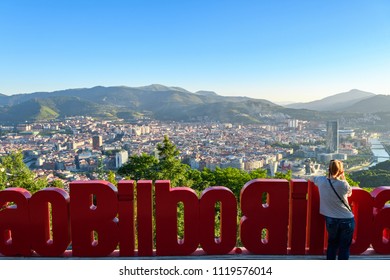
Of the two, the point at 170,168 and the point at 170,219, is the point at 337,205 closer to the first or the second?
the point at 170,219

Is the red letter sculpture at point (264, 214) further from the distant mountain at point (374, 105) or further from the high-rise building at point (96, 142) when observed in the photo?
the high-rise building at point (96, 142)

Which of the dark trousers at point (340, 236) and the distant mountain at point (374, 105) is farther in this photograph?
the distant mountain at point (374, 105)

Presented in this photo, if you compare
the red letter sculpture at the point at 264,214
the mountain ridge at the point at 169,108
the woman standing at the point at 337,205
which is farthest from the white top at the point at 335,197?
the mountain ridge at the point at 169,108

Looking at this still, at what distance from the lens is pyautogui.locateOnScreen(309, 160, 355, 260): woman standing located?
3.85m

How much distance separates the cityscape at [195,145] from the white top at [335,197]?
21162 millimetres

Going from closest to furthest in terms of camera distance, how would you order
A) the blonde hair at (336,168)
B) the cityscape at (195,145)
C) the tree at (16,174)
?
1. the blonde hair at (336,168)
2. the tree at (16,174)
3. the cityscape at (195,145)

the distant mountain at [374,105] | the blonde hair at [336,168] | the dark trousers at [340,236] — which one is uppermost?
the distant mountain at [374,105]

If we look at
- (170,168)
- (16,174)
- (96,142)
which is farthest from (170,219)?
(96,142)

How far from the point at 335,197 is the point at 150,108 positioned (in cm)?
14084

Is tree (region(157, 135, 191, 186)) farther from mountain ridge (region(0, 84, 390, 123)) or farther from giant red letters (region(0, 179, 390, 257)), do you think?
mountain ridge (region(0, 84, 390, 123))

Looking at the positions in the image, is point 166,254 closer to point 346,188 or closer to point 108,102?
point 346,188

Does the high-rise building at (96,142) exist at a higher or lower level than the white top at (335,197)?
lower

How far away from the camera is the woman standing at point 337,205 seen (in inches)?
151

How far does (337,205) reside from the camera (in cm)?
390
